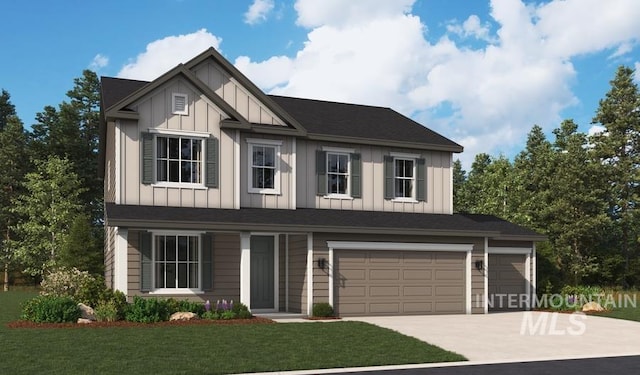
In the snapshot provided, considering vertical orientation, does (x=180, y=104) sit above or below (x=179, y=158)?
above

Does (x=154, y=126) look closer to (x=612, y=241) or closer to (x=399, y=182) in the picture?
(x=399, y=182)

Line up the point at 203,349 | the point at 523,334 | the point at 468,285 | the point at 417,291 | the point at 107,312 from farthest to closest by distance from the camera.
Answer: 1. the point at 468,285
2. the point at 417,291
3. the point at 107,312
4. the point at 523,334
5. the point at 203,349

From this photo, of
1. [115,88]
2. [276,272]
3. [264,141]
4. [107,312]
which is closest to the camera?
[107,312]

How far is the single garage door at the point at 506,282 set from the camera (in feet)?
86.3

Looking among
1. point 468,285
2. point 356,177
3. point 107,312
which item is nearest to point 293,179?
point 356,177

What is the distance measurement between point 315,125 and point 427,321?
342 inches

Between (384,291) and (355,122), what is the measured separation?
7.57 metres

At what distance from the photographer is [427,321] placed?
20.7 m

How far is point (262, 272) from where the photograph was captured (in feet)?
78.5

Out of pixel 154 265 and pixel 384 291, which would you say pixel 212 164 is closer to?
pixel 154 265

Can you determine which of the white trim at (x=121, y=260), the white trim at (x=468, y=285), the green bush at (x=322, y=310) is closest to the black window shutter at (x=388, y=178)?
the white trim at (x=468, y=285)

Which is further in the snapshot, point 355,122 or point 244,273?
point 355,122

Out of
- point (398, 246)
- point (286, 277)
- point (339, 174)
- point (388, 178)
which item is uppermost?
point (339, 174)

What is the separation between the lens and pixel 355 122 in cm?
2764
